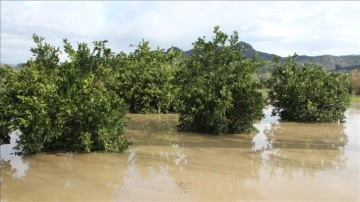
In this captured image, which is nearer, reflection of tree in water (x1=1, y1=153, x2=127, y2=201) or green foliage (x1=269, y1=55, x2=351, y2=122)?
reflection of tree in water (x1=1, y1=153, x2=127, y2=201)

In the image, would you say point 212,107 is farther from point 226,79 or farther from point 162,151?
point 162,151

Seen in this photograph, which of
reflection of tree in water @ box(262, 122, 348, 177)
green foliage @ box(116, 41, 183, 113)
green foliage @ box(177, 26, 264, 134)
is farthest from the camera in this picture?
green foliage @ box(116, 41, 183, 113)

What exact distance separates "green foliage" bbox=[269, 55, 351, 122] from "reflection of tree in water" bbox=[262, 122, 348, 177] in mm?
685

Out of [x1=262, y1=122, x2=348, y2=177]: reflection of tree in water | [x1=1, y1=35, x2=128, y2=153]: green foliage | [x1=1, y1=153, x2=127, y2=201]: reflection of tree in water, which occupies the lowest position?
[x1=1, y1=153, x2=127, y2=201]: reflection of tree in water

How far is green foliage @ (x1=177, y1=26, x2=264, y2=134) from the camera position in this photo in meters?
12.7

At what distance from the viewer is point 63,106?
9516mm

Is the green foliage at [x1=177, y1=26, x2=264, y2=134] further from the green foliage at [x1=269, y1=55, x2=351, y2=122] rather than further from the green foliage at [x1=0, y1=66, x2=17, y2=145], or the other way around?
the green foliage at [x1=0, y1=66, x2=17, y2=145]

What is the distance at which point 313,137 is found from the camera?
12.8 meters

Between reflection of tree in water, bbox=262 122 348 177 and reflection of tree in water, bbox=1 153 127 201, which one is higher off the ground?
reflection of tree in water, bbox=262 122 348 177

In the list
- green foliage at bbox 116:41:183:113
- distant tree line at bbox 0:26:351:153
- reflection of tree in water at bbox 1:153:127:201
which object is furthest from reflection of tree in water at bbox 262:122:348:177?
green foliage at bbox 116:41:183:113

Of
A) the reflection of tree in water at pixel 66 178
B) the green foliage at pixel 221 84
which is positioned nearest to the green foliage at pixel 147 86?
the green foliage at pixel 221 84

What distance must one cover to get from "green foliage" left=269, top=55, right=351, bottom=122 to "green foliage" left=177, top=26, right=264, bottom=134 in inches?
158

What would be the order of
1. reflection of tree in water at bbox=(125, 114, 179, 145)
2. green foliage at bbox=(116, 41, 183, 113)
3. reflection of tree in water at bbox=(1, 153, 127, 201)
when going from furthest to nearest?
green foliage at bbox=(116, 41, 183, 113)
reflection of tree in water at bbox=(125, 114, 179, 145)
reflection of tree in water at bbox=(1, 153, 127, 201)

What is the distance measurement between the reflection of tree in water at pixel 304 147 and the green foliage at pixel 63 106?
3766mm
